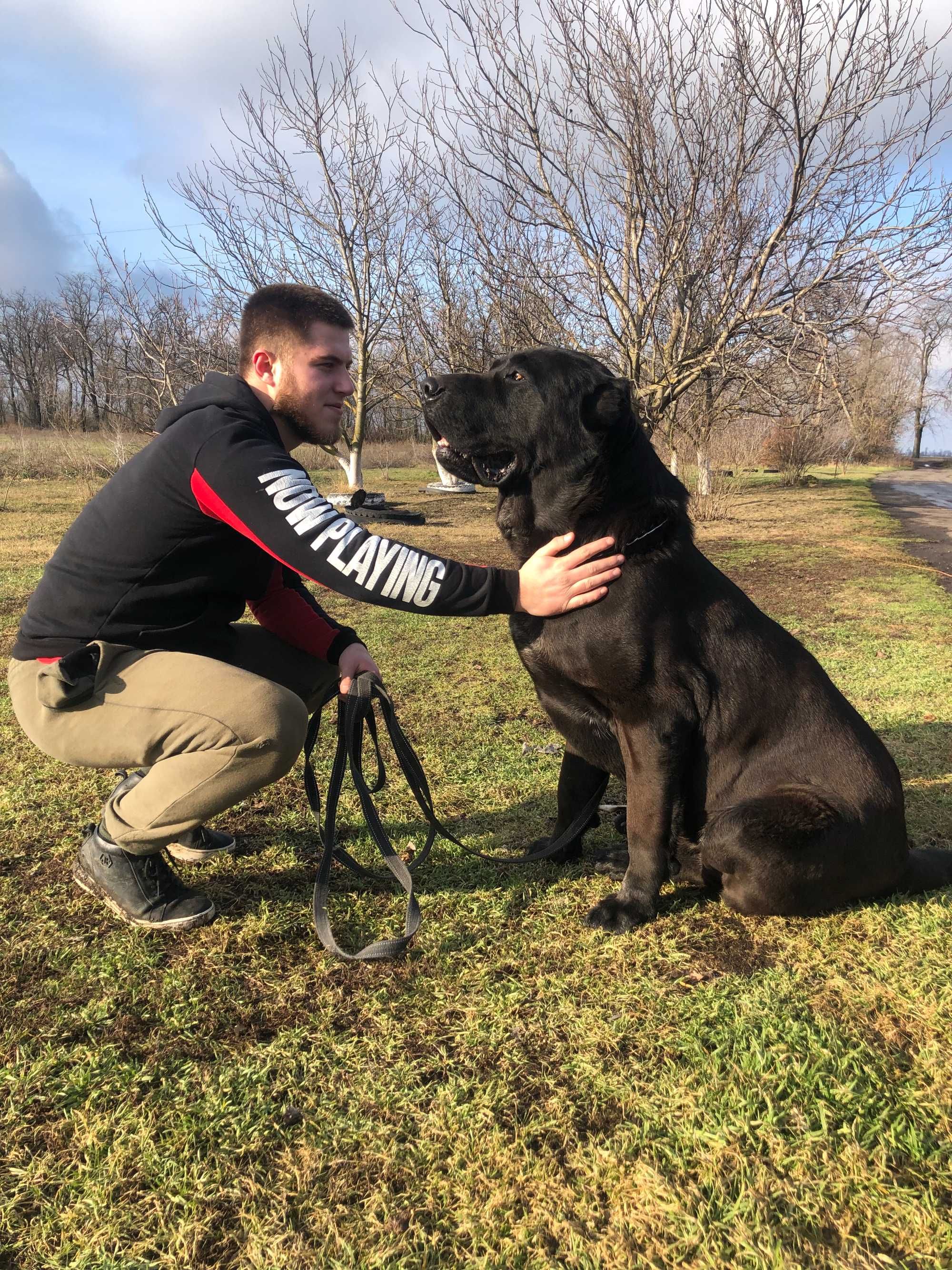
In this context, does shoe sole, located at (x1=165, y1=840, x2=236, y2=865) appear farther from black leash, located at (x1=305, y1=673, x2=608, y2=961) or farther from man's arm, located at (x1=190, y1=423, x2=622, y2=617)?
man's arm, located at (x1=190, y1=423, x2=622, y2=617)

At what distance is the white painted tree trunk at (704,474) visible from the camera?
19.3 m

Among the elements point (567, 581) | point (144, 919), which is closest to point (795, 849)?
point (567, 581)

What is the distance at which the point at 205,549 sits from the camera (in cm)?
229

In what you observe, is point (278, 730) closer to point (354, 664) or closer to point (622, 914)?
point (354, 664)

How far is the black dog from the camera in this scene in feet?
7.39

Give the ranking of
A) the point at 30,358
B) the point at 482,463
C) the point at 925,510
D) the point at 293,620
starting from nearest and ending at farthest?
the point at 482,463, the point at 293,620, the point at 925,510, the point at 30,358

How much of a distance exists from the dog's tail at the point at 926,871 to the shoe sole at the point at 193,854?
234 cm

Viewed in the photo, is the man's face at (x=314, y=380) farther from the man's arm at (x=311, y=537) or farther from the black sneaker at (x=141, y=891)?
the black sneaker at (x=141, y=891)

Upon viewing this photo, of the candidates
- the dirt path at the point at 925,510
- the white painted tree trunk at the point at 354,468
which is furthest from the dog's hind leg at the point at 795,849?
the white painted tree trunk at the point at 354,468

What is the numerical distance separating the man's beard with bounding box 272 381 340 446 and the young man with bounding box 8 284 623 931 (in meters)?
0.13

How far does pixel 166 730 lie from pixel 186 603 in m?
0.41

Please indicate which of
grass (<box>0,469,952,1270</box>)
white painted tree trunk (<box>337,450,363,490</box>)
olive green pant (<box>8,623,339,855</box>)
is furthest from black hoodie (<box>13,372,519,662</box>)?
white painted tree trunk (<box>337,450,363,490</box>)

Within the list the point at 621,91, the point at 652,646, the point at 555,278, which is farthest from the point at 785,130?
the point at 652,646

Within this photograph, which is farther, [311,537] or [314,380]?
[314,380]
